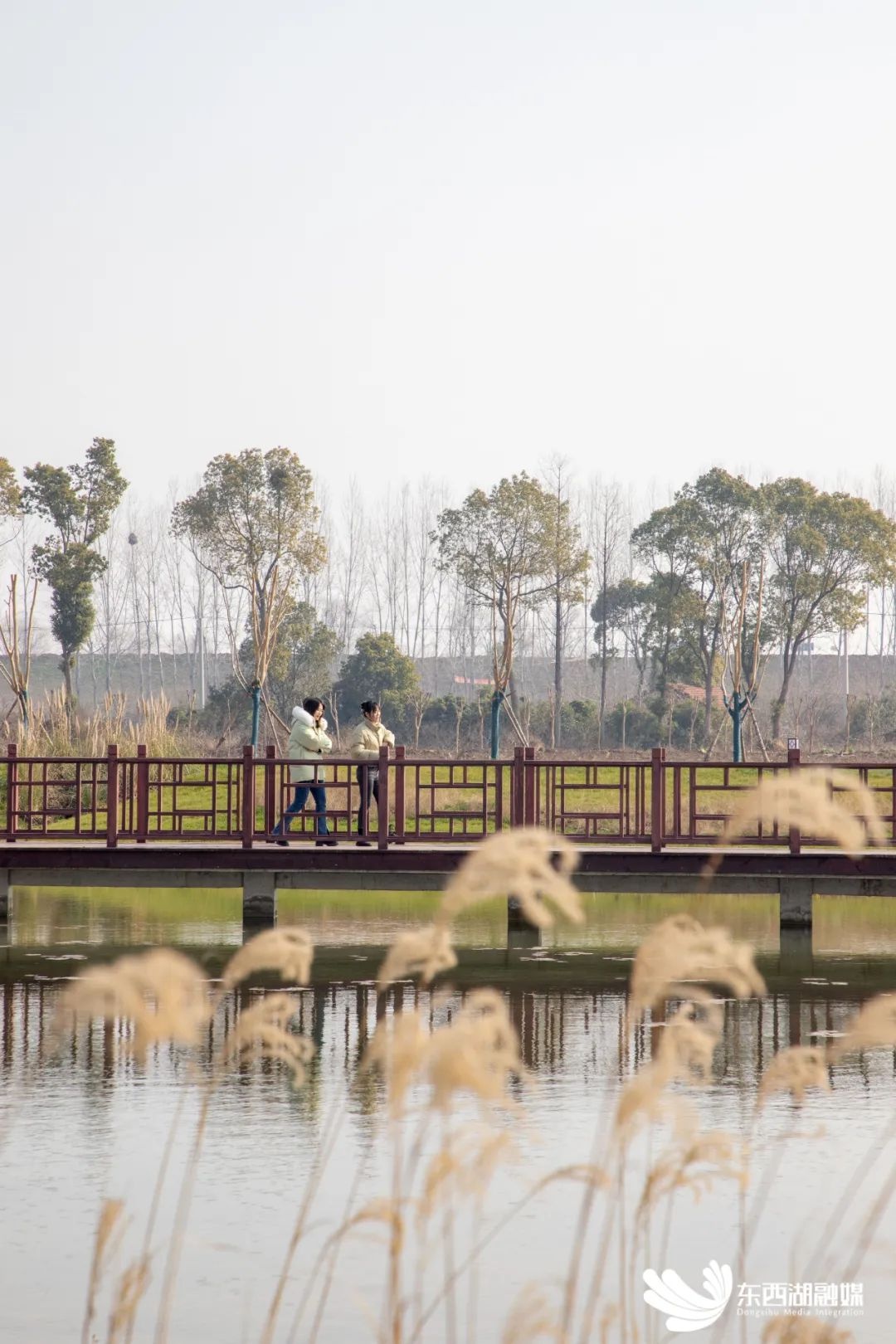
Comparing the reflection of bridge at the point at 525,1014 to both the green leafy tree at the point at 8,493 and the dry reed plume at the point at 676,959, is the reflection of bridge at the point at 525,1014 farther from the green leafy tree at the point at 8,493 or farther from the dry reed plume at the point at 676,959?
the green leafy tree at the point at 8,493

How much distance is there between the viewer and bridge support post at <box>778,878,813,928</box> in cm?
1339

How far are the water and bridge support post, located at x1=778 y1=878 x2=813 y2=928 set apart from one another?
0.27 metres

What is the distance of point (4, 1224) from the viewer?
5.88 meters

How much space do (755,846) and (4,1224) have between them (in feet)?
29.2

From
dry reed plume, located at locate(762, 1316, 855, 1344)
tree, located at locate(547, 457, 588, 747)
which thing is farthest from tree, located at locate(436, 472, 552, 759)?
dry reed plume, located at locate(762, 1316, 855, 1344)

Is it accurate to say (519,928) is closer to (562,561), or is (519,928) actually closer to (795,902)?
(795,902)

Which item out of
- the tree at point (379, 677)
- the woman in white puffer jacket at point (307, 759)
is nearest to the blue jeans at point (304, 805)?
the woman in white puffer jacket at point (307, 759)

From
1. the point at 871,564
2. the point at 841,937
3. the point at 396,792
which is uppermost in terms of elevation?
the point at 871,564

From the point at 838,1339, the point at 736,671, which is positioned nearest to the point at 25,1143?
the point at 838,1339

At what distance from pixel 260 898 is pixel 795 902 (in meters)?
4.31

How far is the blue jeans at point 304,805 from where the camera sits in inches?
551

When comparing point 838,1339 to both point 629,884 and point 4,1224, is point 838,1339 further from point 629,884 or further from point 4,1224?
point 629,884

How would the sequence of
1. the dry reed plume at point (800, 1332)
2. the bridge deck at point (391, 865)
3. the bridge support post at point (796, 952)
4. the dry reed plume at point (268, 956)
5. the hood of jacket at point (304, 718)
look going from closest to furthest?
the dry reed plume at point (268, 956) < the dry reed plume at point (800, 1332) < the bridge support post at point (796, 952) < the bridge deck at point (391, 865) < the hood of jacket at point (304, 718)

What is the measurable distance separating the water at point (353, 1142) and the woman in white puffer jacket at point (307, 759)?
110cm
